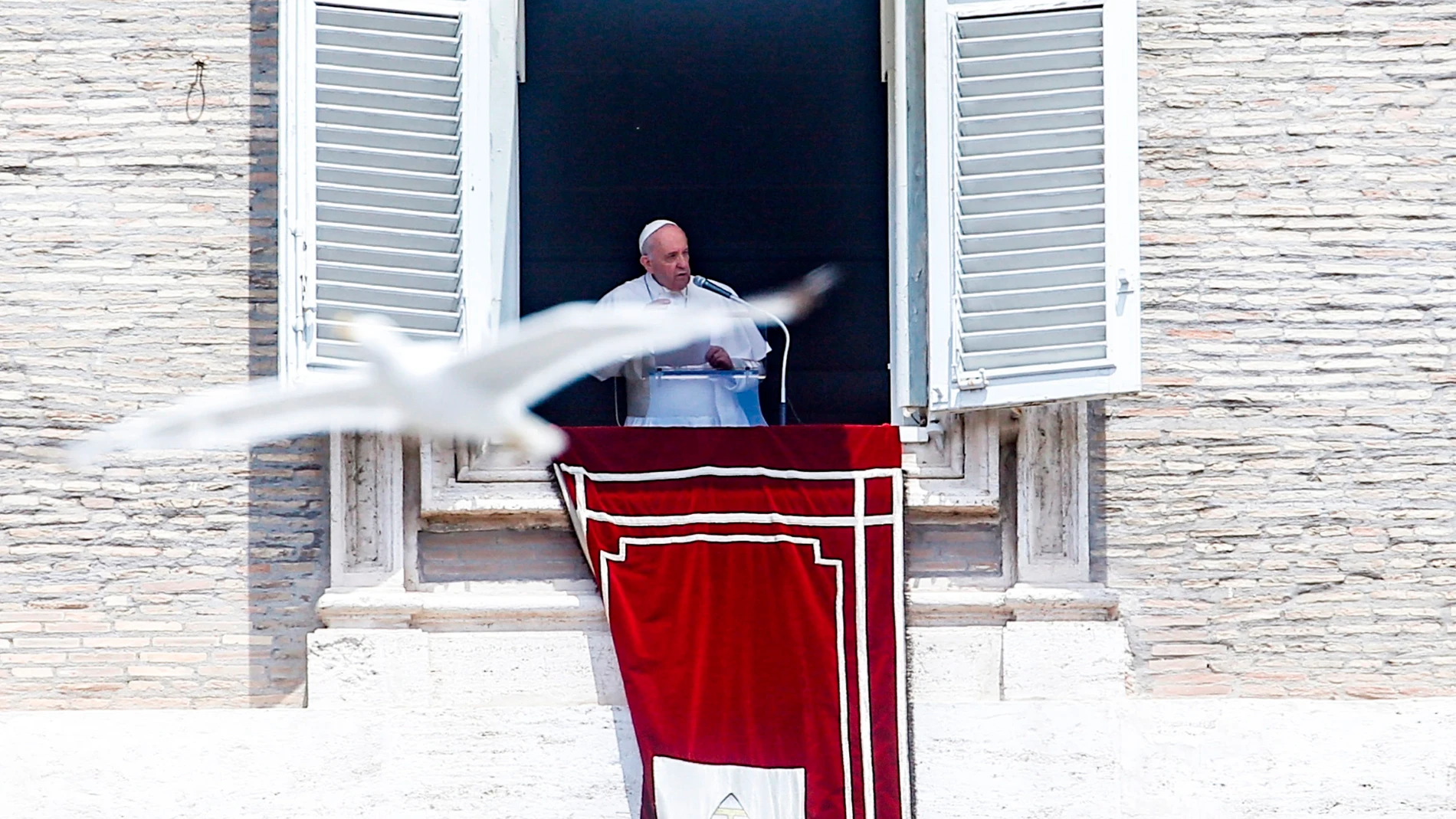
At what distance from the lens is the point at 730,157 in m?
8.27

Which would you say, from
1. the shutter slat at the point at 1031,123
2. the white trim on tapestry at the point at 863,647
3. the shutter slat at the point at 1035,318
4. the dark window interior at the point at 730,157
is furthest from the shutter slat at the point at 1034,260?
the dark window interior at the point at 730,157

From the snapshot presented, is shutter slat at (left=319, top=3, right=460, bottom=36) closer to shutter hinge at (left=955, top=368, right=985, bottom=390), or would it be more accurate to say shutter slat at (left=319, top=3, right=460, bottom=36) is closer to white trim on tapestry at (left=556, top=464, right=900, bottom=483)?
white trim on tapestry at (left=556, top=464, right=900, bottom=483)

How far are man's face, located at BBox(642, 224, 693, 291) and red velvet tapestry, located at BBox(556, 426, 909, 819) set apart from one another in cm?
61

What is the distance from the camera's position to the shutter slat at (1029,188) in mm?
5797

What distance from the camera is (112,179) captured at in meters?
6.16

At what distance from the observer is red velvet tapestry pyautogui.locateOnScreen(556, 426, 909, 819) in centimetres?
585

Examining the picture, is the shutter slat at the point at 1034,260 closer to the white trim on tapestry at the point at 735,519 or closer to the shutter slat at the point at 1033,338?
the shutter slat at the point at 1033,338

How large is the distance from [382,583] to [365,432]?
0.41 meters

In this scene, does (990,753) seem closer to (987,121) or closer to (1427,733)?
(1427,733)

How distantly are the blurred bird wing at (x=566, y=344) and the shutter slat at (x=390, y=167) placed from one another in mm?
1769

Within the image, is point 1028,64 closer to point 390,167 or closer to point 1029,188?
point 1029,188

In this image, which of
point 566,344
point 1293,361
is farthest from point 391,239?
point 1293,361

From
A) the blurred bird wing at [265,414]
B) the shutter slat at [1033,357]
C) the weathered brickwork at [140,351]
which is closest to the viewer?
the blurred bird wing at [265,414]

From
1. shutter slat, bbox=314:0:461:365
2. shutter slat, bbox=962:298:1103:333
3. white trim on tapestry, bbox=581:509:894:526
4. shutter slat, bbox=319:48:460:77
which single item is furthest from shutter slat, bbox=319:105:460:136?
shutter slat, bbox=962:298:1103:333
